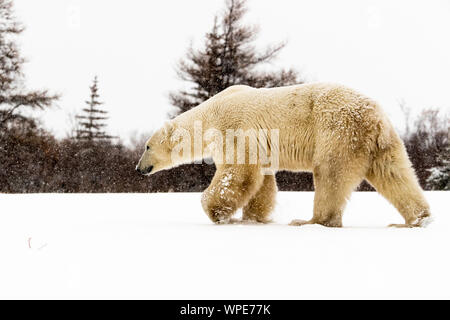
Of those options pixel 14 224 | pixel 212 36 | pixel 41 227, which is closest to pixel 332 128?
pixel 41 227

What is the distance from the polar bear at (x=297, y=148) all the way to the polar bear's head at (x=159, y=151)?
1 cm

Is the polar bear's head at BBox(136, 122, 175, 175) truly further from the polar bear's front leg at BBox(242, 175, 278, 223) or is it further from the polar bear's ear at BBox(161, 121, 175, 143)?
the polar bear's front leg at BBox(242, 175, 278, 223)

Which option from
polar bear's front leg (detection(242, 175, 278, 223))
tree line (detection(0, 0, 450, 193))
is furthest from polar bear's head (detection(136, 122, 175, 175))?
tree line (detection(0, 0, 450, 193))

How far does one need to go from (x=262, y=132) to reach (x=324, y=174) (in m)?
1.12

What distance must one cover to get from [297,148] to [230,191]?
3.02 feet

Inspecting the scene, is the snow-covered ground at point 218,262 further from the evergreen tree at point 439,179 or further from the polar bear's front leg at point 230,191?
the evergreen tree at point 439,179

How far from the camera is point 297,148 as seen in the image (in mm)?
5570

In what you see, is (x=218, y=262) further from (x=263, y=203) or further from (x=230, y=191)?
(x=263, y=203)

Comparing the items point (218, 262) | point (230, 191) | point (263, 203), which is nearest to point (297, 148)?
point (230, 191)

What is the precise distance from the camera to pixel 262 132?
5875mm

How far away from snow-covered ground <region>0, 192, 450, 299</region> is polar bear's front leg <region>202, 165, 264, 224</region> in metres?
0.78

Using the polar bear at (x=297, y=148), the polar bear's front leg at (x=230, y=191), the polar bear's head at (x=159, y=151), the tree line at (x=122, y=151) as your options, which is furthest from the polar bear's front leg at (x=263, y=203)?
the tree line at (x=122, y=151)

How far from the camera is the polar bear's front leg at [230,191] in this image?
557 cm

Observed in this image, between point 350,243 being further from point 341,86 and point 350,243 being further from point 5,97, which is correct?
point 5,97
